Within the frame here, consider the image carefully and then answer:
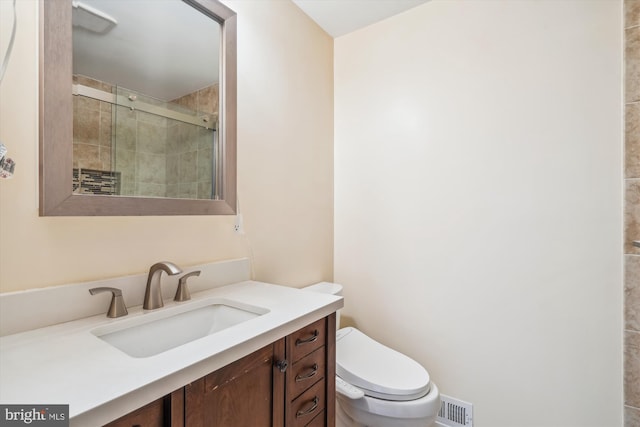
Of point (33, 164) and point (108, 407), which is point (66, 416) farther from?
point (33, 164)

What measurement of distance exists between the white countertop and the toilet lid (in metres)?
0.59

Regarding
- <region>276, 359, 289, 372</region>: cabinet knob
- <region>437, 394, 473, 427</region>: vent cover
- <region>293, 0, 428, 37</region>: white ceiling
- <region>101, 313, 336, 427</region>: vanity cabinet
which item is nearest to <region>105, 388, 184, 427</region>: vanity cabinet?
<region>101, 313, 336, 427</region>: vanity cabinet

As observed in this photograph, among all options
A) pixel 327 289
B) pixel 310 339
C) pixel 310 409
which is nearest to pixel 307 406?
pixel 310 409

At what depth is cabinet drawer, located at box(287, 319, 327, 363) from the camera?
0.92 meters

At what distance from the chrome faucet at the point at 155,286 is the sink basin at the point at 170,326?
0.04m

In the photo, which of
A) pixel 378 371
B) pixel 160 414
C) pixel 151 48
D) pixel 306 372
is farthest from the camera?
pixel 378 371

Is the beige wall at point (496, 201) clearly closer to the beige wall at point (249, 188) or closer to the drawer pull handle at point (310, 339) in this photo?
the beige wall at point (249, 188)

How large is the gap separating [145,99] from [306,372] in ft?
3.59

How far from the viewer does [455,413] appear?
5.26 feet

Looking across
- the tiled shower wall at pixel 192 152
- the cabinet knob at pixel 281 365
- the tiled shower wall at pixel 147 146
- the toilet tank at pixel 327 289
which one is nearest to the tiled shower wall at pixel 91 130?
the tiled shower wall at pixel 147 146

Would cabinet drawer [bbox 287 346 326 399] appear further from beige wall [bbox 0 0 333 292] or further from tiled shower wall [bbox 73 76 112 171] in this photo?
tiled shower wall [bbox 73 76 112 171]

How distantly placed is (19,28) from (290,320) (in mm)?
1071

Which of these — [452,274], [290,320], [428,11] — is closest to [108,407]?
[290,320]

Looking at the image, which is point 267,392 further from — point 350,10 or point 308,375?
point 350,10
